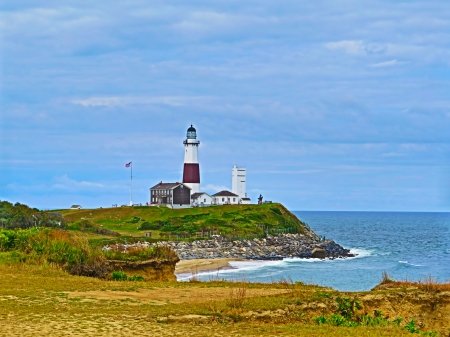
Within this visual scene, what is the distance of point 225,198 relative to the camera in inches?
4368

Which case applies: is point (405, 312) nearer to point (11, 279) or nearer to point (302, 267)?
point (11, 279)

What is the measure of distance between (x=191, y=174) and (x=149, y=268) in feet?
264

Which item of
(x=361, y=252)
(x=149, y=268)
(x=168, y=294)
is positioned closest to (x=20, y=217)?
(x=149, y=268)

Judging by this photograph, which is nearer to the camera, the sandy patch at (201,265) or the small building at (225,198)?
the sandy patch at (201,265)

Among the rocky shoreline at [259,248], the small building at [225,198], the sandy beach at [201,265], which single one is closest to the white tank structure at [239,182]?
the small building at [225,198]

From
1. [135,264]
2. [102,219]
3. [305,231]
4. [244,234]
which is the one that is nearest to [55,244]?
[135,264]

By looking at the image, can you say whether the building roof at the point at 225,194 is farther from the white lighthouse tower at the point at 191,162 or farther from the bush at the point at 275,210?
the bush at the point at 275,210

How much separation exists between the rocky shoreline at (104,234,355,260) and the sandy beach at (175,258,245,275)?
2.33 metres

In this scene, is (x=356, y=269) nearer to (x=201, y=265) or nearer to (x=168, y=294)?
(x=201, y=265)

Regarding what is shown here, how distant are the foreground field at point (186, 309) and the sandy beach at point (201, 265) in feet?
104

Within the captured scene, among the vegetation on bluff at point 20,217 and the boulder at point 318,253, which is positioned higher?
the vegetation on bluff at point 20,217

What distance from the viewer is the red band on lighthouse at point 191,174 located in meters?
105

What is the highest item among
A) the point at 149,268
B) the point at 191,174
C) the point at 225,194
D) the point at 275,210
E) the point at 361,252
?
the point at 191,174

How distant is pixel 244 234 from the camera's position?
267 ft
